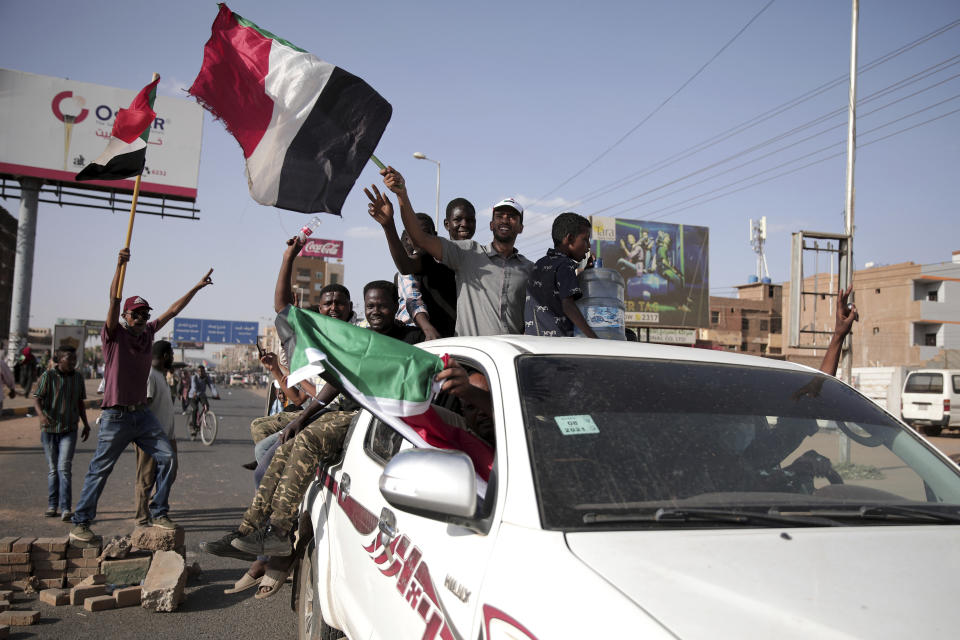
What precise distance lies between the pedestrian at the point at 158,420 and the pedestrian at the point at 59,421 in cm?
83

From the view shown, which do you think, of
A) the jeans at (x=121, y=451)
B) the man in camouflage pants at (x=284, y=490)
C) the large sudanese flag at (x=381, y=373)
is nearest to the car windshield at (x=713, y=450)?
the large sudanese flag at (x=381, y=373)

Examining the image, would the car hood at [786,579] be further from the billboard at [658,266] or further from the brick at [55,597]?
the billboard at [658,266]

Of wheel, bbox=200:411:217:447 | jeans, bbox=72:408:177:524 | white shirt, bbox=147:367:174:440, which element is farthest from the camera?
wheel, bbox=200:411:217:447

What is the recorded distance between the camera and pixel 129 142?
628cm

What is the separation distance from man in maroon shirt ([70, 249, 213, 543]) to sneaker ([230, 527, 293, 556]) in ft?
8.37

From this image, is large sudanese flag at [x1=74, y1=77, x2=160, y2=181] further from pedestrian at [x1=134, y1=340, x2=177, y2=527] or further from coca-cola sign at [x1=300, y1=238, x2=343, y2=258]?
coca-cola sign at [x1=300, y1=238, x2=343, y2=258]

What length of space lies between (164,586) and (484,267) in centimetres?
305

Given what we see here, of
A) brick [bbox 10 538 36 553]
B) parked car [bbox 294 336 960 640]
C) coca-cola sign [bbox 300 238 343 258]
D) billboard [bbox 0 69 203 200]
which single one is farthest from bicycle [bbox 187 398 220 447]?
coca-cola sign [bbox 300 238 343 258]

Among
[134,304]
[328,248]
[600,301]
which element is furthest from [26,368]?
[328,248]

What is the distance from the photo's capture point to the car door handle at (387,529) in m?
2.46

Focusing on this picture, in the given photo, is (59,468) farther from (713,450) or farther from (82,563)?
(713,450)

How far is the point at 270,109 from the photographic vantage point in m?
4.80

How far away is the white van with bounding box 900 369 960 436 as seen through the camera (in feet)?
70.8

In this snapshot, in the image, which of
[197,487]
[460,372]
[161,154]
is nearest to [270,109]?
[460,372]
